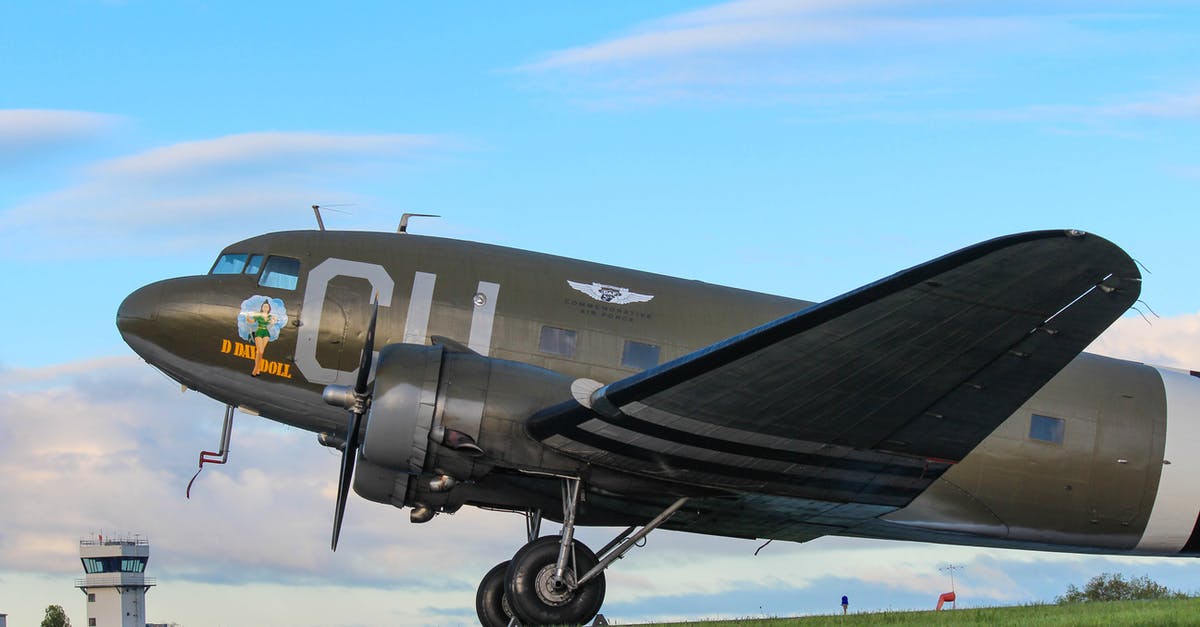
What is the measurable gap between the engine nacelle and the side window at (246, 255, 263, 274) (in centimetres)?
354

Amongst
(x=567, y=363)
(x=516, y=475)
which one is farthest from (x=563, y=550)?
(x=567, y=363)

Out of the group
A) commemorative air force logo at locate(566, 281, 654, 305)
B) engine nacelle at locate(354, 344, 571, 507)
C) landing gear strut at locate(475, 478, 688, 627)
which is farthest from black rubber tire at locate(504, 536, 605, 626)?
commemorative air force logo at locate(566, 281, 654, 305)

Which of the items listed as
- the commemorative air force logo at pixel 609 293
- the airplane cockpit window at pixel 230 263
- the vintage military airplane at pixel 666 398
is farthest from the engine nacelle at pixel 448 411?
the airplane cockpit window at pixel 230 263

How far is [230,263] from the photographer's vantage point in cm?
1720

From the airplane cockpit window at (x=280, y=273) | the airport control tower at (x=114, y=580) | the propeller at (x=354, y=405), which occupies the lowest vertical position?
the airport control tower at (x=114, y=580)

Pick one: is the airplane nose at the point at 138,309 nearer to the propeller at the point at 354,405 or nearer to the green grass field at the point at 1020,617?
the propeller at the point at 354,405

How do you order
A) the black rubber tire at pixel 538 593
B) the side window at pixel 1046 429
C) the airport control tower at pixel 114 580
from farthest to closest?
the airport control tower at pixel 114 580, the side window at pixel 1046 429, the black rubber tire at pixel 538 593

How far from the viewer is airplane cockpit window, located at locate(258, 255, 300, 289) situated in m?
16.8

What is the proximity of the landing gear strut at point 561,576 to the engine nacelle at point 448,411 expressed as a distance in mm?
Answer: 994

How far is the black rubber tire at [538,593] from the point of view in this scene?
559 inches

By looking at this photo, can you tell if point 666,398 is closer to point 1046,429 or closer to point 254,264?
point 1046,429

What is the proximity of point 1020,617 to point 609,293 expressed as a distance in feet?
20.8

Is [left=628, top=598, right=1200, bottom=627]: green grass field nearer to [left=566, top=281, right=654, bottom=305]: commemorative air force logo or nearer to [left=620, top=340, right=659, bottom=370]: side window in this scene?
[left=620, top=340, right=659, bottom=370]: side window

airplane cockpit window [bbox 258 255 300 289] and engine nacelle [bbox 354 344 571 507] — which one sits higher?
airplane cockpit window [bbox 258 255 300 289]
